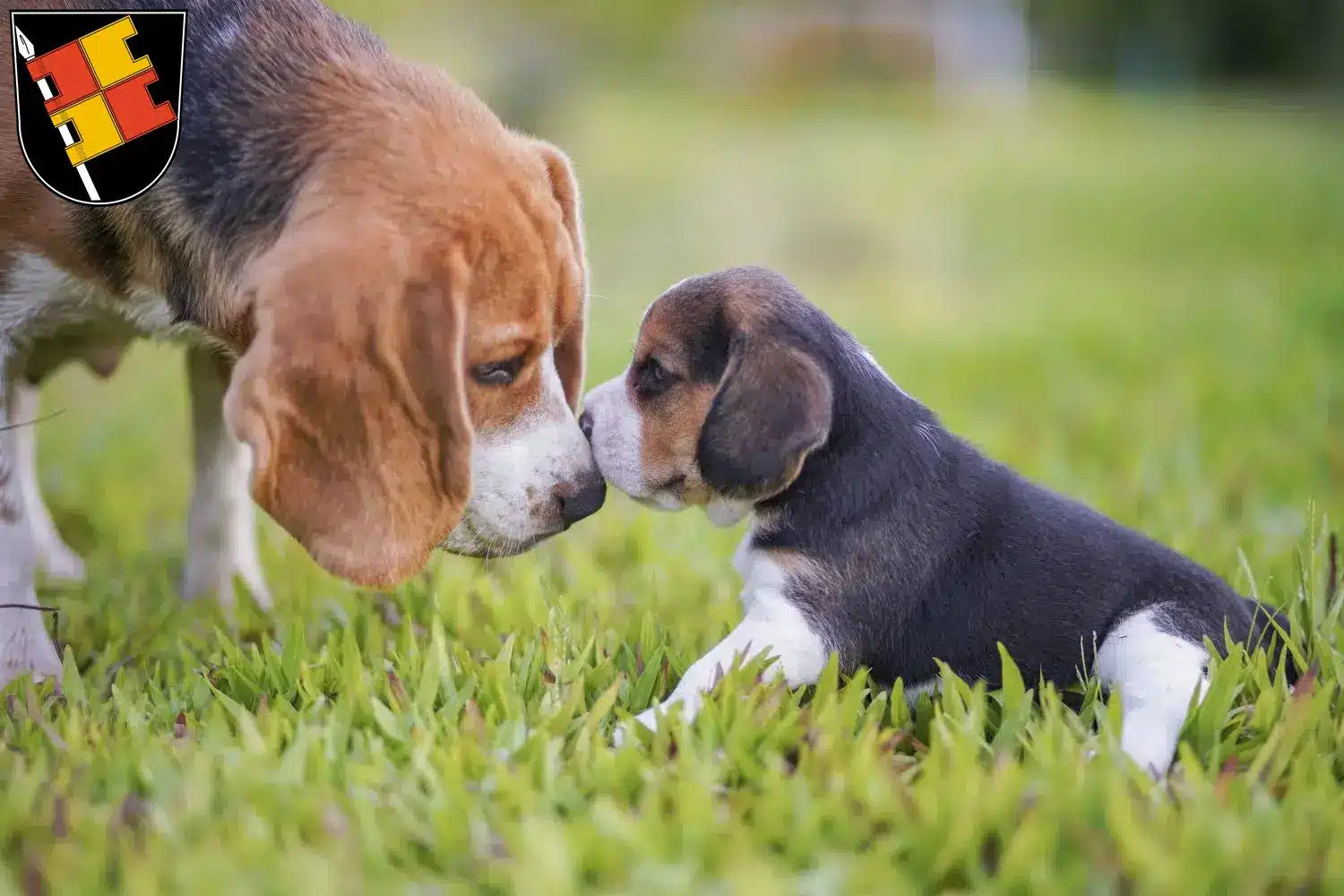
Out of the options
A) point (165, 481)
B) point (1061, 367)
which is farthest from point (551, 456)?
point (1061, 367)

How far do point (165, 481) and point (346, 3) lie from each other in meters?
4.99

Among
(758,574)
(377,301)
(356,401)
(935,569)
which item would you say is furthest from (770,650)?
(377,301)

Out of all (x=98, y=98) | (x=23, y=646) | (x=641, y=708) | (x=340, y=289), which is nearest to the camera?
(x=340, y=289)

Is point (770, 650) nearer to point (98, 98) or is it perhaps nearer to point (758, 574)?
point (758, 574)

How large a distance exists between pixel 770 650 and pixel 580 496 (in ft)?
2.63

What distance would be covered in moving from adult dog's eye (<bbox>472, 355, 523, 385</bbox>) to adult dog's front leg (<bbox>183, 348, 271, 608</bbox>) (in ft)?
5.48

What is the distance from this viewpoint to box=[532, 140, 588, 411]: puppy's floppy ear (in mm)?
4242

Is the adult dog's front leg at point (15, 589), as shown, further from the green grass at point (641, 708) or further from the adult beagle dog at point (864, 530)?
the adult beagle dog at point (864, 530)

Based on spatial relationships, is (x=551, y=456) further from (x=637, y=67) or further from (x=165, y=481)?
(x=637, y=67)

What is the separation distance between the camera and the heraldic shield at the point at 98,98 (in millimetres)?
3912

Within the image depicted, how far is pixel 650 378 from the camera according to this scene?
386cm

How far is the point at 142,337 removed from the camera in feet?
14.6

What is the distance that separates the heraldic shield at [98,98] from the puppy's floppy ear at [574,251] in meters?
1.14

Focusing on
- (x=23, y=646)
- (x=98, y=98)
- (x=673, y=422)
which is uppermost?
(x=98, y=98)
